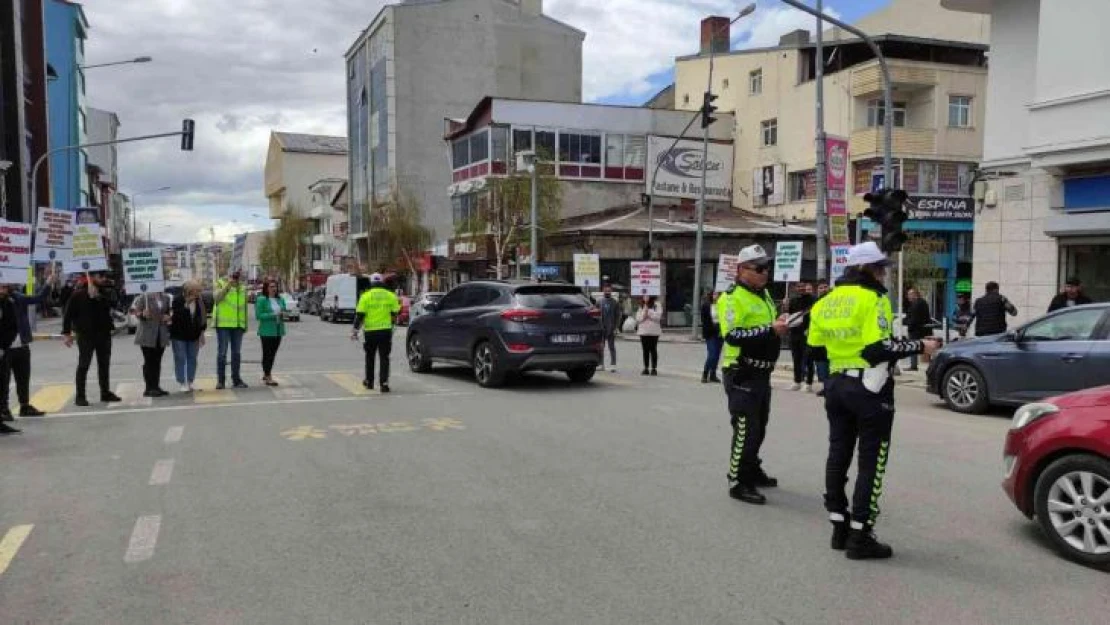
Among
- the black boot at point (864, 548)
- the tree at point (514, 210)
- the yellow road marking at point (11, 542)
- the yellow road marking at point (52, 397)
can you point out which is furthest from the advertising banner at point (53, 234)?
the tree at point (514, 210)

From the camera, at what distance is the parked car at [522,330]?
13.3 metres

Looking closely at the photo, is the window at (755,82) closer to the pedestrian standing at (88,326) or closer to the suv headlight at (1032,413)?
the pedestrian standing at (88,326)

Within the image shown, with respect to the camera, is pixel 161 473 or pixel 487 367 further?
pixel 487 367

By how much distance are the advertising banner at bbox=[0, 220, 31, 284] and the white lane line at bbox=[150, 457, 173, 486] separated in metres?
4.80

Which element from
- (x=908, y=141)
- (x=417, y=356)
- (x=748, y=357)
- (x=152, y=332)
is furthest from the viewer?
(x=908, y=141)

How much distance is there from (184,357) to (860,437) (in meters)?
Answer: 10.8

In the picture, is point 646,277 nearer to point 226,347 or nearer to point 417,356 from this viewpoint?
point 417,356

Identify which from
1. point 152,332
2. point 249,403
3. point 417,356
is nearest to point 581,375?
point 417,356

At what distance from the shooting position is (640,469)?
24.8ft

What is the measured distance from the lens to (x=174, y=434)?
9.50 m

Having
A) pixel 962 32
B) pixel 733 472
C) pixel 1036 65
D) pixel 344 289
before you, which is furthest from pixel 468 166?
pixel 733 472

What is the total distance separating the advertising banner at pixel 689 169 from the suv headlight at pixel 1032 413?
39.2 m

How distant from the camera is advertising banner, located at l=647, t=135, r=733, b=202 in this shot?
44844 millimetres

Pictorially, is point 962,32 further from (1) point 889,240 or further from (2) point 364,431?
(2) point 364,431
